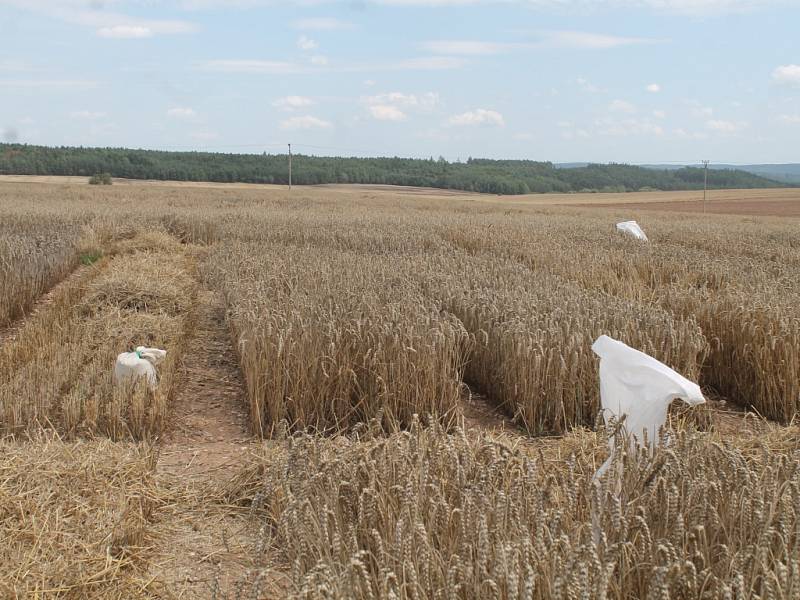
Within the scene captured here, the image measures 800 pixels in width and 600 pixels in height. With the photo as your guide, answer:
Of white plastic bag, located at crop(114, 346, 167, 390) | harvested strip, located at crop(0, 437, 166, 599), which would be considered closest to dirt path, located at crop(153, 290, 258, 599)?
harvested strip, located at crop(0, 437, 166, 599)

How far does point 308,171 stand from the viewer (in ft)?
266

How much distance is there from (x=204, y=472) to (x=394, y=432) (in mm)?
1066

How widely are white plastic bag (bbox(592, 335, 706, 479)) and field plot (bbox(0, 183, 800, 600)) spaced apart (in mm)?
241

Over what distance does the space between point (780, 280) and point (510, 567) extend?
7.21 m

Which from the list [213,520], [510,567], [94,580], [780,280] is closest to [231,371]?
[213,520]

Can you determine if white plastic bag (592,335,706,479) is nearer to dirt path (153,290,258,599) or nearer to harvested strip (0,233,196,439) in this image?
dirt path (153,290,258,599)

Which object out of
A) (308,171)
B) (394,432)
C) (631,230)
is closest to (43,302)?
(394,432)

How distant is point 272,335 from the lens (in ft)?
16.8

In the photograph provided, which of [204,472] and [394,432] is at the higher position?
[394,432]

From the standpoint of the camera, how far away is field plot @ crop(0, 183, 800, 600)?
7.80 feet

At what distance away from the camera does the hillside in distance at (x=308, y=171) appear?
75.8m

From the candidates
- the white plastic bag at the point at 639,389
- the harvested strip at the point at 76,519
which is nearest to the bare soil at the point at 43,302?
the harvested strip at the point at 76,519

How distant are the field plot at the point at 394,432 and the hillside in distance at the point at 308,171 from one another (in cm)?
6744

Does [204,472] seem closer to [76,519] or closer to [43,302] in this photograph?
[76,519]
